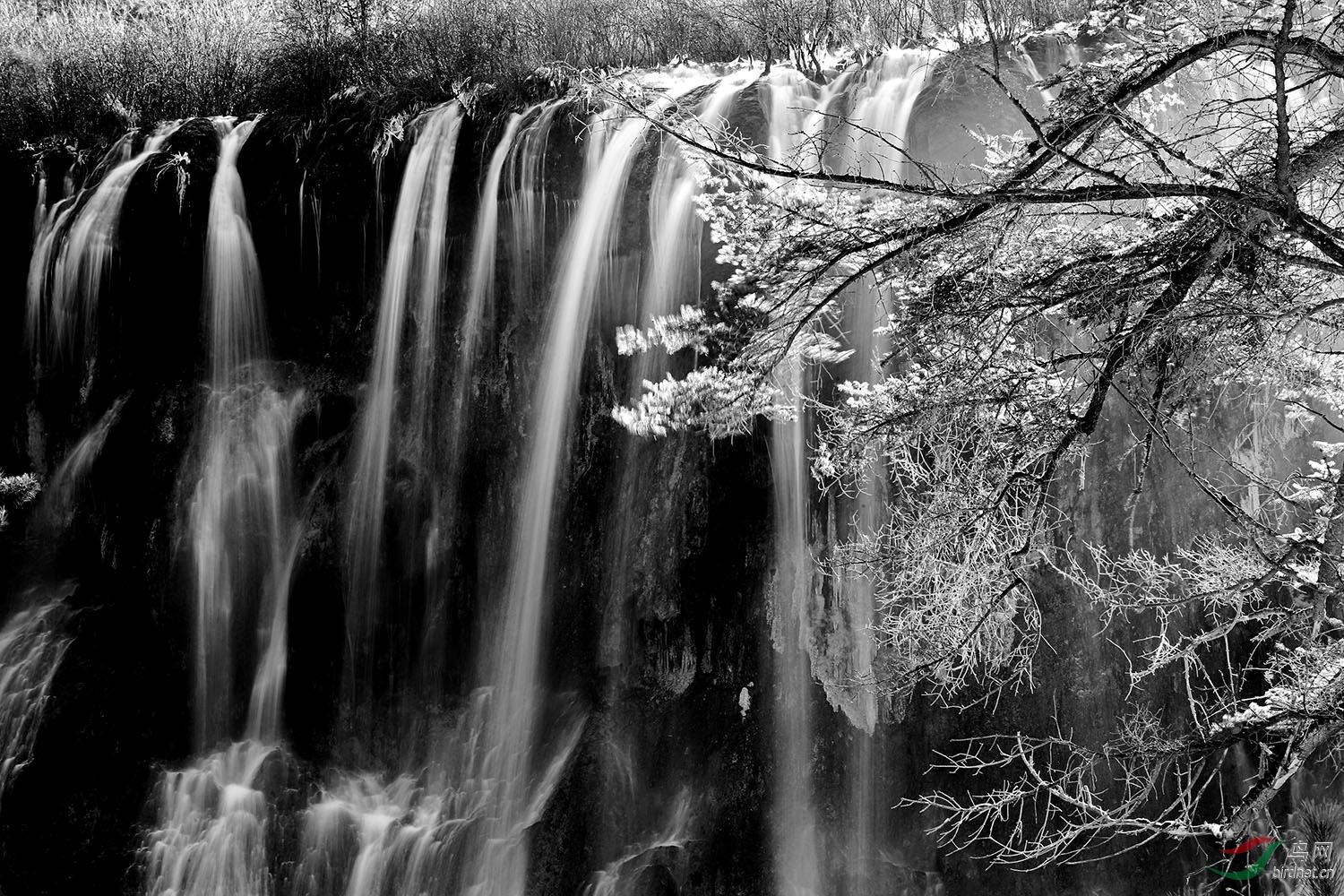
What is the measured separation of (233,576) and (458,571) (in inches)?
84.5

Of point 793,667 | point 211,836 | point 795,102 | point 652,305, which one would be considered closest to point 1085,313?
point 793,667

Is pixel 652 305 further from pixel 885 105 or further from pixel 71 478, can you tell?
pixel 71 478

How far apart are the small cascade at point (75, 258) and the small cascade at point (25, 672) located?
8.25 feet

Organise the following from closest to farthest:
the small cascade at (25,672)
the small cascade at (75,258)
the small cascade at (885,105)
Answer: the small cascade at (885,105) < the small cascade at (25,672) < the small cascade at (75,258)

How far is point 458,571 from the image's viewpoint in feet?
29.3

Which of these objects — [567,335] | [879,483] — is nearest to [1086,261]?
[879,483]

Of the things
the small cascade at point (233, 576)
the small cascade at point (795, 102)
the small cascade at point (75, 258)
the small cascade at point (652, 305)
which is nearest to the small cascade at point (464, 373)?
the small cascade at point (233, 576)

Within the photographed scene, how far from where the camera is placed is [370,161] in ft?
31.1

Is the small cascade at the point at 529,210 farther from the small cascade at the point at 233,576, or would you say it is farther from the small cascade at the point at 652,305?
the small cascade at the point at 233,576

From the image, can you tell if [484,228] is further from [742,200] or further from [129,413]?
[742,200]

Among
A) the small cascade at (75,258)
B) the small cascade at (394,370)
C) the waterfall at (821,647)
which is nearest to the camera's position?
the waterfall at (821,647)

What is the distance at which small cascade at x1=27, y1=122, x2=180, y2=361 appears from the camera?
10.3 metres

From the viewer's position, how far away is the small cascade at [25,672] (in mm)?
8828

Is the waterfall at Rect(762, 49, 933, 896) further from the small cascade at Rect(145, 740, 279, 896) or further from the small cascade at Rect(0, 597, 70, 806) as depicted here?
the small cascade at Rect(0, 597, 70, 806)
